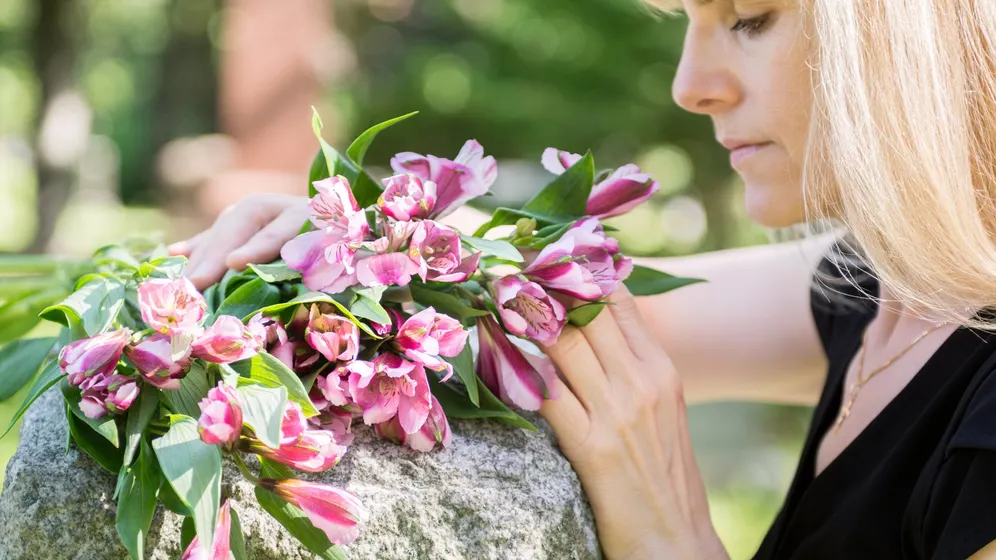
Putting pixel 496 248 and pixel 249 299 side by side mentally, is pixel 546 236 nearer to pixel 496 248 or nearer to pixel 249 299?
pixel 496 248

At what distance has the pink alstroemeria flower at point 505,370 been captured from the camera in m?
0.89

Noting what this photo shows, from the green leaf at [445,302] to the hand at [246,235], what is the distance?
146mm

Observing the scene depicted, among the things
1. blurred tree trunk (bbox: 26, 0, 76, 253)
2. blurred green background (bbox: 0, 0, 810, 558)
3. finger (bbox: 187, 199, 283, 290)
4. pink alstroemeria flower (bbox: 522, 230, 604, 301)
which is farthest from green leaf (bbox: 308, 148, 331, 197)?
blurred tree trunk (bbox: 26, 0, 76, 253)

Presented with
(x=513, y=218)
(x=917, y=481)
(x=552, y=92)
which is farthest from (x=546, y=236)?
(x=552, y=92)

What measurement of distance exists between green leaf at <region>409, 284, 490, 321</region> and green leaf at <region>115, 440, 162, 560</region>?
0.27 m

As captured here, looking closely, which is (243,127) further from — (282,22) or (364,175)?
(364,175)

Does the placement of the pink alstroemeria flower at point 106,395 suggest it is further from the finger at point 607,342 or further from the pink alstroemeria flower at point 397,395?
the finger at point 607,342

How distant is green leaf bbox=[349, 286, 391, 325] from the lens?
76cm

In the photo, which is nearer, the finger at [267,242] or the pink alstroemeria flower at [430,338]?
the pink alstroemeria flower at [430,338]

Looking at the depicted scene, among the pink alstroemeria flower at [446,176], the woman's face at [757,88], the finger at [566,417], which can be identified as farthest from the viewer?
the woman's face at [757,88]

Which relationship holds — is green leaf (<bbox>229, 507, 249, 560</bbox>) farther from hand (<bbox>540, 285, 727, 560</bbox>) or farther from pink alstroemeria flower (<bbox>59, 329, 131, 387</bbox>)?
hand (<bbox>540, 285, 727, 560</bbox>)

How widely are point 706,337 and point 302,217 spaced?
86 cm

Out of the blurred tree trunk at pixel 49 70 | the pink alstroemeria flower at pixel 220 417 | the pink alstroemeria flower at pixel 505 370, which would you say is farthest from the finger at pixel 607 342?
the blurred tree trunk at pixel 49 70

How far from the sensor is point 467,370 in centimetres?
84
